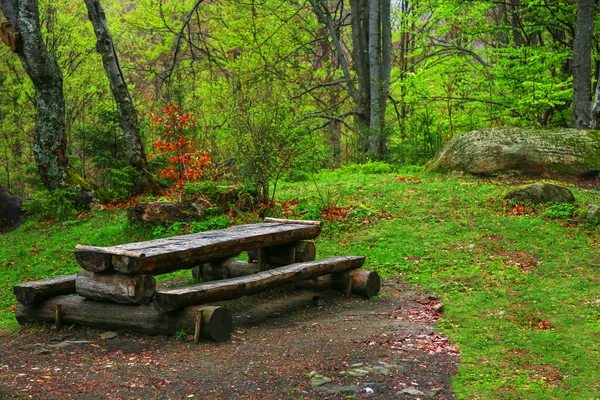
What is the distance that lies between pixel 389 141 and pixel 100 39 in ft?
31.9

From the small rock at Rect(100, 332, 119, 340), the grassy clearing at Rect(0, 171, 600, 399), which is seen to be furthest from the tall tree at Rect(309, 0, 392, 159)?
the small rock at Rect(100, 332, 119, 340)

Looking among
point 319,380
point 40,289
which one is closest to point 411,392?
point 319,380

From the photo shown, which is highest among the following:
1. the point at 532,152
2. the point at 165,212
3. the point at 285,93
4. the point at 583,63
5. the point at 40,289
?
the point at 583,63

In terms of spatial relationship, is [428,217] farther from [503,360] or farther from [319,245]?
[503,360]

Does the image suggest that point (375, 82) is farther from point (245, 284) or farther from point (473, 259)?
point (245, 284)

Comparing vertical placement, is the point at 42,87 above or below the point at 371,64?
below

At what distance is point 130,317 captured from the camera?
259 inches

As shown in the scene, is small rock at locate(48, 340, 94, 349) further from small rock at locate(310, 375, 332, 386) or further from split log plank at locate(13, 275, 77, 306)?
small rock at locate(310, 375, 332, 386)

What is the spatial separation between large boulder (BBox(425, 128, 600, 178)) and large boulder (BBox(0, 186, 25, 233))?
11032mm

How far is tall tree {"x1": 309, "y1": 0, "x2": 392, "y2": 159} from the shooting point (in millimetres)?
19016

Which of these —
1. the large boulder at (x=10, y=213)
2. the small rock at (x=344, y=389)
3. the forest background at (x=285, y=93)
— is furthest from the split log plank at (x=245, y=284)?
the large boulder at (x=10, y=213)

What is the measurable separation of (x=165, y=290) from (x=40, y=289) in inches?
69.7

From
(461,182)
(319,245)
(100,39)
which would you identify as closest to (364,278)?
(319,245)

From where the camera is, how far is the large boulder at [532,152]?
14023mm
